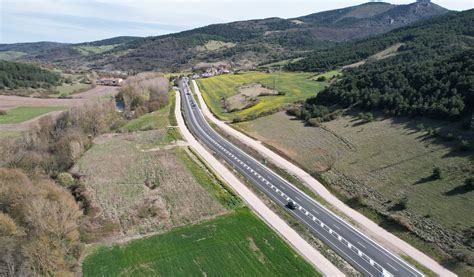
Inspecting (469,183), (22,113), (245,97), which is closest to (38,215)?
(469,183)

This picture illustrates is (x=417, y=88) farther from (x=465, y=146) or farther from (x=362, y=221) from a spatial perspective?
(x=362, y=221)

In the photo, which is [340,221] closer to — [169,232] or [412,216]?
[412,216]

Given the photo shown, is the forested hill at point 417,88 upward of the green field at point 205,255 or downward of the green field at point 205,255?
upward

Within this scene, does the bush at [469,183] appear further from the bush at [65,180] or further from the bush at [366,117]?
the bush at [65,180]

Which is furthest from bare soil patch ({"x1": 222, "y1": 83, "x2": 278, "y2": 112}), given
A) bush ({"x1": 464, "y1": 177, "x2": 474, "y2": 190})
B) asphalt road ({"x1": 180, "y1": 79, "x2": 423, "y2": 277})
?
bush ({"x1": 464, "y1": 177, "x2": 474, "y2": 190})

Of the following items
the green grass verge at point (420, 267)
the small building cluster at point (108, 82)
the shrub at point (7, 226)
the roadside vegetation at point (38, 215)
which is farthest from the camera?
the small building cluster at point (108, 82)

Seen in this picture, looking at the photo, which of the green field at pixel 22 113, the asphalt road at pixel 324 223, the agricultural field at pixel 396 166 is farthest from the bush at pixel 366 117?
the green field at pixel 22 113
